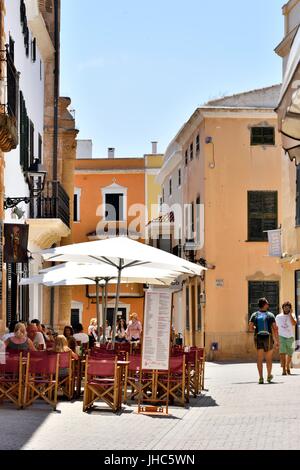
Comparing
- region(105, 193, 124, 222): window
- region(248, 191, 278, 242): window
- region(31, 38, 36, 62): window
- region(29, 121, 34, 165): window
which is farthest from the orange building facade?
region(29, 121, 34, 165): window

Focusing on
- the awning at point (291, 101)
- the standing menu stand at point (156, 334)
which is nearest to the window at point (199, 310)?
the standing menu stand at point (156, 334)

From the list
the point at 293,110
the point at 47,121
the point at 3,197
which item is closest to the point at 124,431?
the point at 293,110

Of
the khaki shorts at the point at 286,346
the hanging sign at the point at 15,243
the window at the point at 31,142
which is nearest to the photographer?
the hanging sign at the point at 15,243

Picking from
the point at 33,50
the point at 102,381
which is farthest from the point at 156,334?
the point at 33,50

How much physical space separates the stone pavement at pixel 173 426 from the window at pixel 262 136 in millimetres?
19578

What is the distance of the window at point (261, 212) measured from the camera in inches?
1427

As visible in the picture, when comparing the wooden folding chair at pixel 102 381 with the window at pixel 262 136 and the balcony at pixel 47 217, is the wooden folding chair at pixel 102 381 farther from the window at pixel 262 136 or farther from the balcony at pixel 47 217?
the window at pixel 262 136

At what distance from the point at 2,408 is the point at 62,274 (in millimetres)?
5496

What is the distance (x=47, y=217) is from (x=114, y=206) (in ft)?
88.7

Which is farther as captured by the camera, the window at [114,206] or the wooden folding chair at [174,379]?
the window at [114,206]

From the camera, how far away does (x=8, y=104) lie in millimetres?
18953

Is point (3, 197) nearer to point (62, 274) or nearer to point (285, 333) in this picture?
point (62, 274)

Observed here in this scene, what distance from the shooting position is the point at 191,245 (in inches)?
1480

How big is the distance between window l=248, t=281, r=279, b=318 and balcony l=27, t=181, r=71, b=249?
343 inches
